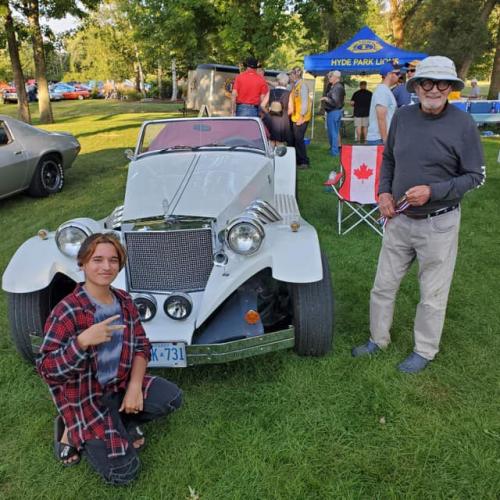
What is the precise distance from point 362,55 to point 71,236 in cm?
1350

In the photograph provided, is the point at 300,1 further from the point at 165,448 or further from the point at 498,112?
the point at 165,448

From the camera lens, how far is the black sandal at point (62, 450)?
8.45 feet

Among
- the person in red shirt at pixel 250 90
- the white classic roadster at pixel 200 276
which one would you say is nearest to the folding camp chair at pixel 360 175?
the white classic roadster at pixel 200 276

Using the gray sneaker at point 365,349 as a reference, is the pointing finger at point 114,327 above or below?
above

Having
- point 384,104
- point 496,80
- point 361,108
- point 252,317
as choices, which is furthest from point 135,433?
point 496,80

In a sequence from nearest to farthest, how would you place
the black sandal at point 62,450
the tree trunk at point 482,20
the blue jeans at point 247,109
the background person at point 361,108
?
1. the black sandal at point 62,450
2. the blue jeans at point 247,109
3. the background person at point 361,108
4. the tree trunk at point 482,20

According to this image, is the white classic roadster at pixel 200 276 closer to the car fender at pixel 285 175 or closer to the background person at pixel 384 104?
the car fender at pixel 285 175

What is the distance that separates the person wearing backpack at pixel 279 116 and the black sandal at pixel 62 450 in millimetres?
7686

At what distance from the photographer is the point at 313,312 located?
3.17 meters

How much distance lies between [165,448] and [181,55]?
863 inches

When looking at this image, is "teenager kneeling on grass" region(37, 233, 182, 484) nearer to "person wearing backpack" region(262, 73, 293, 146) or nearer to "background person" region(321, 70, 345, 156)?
"person wearing backpack" region(262, 73, 293, 146)

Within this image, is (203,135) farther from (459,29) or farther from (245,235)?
(459,29)

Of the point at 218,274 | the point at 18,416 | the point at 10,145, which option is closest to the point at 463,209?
the point at 218,274

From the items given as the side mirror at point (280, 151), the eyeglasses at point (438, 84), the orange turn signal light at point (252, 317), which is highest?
the eyeglasses at point (438, 84)
